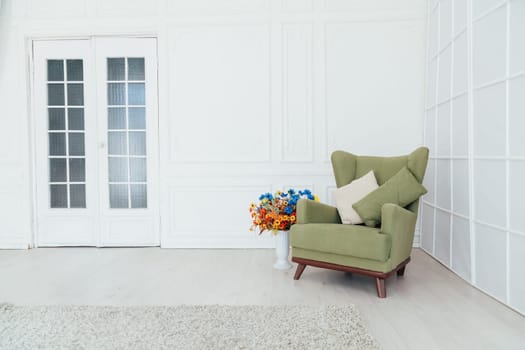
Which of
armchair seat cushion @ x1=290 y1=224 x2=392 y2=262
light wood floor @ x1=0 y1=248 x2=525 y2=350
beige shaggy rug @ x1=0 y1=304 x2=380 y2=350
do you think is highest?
armchair seat cushion @ x1=290 y1=224 x2=392 y2=262

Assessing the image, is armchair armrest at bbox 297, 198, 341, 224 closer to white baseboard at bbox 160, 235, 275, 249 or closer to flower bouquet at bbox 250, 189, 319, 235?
flower bouquet at bbox 250, 189, 319, 235

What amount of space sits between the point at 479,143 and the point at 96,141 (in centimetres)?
358

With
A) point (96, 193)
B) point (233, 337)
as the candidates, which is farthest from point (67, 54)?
point (233, 337)

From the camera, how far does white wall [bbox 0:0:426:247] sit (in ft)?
12.0

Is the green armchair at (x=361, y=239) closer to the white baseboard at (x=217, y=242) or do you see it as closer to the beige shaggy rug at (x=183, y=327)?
the beige shaggy rug at (x=183, y=327)

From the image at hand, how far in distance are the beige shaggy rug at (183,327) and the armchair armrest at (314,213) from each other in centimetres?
74

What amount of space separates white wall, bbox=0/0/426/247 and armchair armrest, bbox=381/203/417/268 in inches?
47.8

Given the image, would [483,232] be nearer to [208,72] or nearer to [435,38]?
[435,38]

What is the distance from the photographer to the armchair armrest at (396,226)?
2402mm

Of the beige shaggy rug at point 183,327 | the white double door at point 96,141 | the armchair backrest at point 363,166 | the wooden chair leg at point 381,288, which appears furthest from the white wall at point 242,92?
the beige shaggy rug at point 183,327

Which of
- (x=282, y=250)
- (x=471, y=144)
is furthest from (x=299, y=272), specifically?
(x=471, y=144)

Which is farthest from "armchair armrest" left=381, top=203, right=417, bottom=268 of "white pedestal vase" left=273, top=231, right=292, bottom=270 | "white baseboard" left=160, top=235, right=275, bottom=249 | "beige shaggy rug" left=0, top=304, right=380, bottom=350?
"white baseboard" left=160, top=235, right=275, bottom=249

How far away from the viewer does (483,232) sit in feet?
8.16

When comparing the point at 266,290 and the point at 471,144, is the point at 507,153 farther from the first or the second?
the point at 266,290
